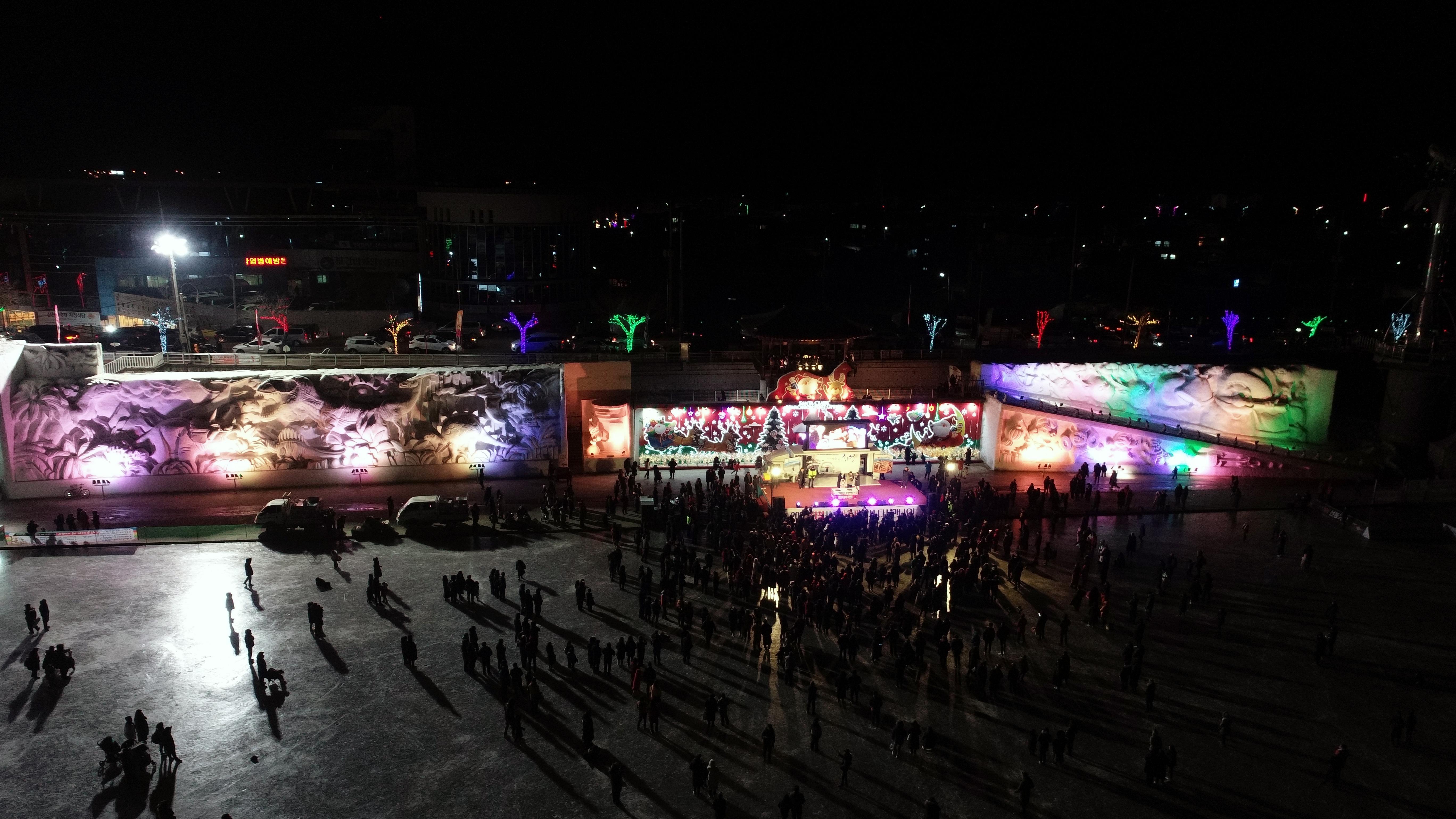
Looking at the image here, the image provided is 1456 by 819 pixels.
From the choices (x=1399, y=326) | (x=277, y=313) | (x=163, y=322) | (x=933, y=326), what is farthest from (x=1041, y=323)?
(x=163, y=322)

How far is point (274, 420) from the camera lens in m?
→ 29.8

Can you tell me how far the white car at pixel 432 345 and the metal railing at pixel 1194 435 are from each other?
20892 millimetres

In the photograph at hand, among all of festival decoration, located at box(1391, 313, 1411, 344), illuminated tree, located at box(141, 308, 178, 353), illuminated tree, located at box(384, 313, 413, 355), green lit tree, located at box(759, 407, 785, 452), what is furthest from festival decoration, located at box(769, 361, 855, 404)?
illuminated tree, located at box(141, 308, 178, 353)

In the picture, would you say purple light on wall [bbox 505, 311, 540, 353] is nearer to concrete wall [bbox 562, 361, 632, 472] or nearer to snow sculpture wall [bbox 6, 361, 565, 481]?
concrete wall [bbox 562, 361, 632, 472]

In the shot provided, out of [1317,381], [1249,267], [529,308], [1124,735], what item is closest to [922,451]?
[1317,381]

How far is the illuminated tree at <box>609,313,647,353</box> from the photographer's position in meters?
35.1

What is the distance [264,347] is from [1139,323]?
3573 centimetres

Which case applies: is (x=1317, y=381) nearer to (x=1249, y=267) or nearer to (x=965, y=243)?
(x=1249, y=267)

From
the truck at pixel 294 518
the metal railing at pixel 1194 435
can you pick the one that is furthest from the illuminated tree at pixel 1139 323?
the truck at pixel 294 518

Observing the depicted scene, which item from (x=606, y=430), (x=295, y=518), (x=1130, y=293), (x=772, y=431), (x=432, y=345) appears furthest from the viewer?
(x=1130, y=293)

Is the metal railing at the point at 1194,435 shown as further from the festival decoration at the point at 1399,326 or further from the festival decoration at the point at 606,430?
the festival decoration at the point at 606,430

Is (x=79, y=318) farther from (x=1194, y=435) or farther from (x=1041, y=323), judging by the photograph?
(x=1194, y=435)

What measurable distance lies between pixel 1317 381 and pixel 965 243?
3625cm

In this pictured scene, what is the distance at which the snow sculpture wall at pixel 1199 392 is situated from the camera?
33.4 meters
